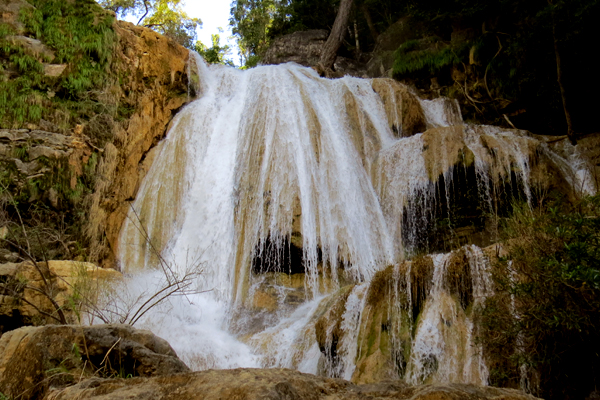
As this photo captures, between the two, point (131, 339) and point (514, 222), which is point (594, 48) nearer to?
point (514, 222)

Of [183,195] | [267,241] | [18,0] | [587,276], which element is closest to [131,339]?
[587,276]

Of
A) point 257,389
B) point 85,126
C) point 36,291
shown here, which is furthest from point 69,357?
point 85,126

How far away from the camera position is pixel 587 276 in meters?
4.00

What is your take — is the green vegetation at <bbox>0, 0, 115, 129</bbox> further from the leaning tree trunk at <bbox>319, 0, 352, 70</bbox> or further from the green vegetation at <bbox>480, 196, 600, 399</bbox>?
the green vegetation at <bbox>480, 196, 600, 399</bbox>

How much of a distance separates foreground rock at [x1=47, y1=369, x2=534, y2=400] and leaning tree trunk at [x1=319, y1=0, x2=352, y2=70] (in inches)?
722

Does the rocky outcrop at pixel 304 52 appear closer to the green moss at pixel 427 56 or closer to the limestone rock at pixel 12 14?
the green moss at pixel 427 56

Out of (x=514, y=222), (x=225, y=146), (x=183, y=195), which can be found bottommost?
(x=514, y=222)

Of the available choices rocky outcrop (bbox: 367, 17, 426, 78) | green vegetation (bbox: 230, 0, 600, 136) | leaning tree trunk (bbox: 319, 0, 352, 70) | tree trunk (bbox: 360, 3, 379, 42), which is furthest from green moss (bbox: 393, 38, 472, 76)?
tree trunk (bbox: 360, 3, 379, 42)

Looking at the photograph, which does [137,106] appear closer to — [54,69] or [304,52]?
[54,69]

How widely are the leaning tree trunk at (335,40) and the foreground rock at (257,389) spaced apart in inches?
722

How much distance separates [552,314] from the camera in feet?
14.8

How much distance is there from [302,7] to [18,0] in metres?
16.0

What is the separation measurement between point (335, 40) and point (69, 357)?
19.1m

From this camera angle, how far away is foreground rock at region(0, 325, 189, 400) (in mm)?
3297
